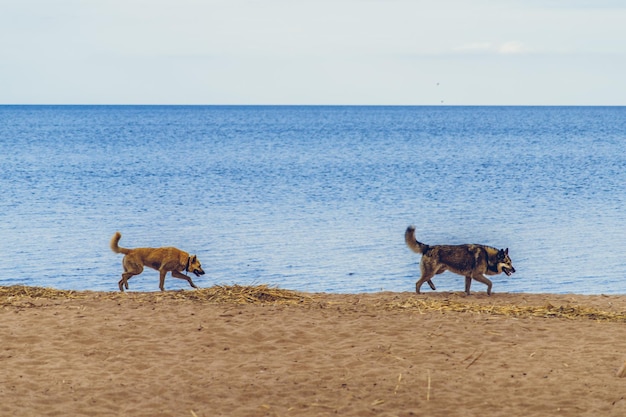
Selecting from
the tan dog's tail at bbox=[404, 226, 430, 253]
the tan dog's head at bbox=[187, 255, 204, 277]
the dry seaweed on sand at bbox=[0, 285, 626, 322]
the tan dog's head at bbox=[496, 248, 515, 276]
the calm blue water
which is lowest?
the calm blue water

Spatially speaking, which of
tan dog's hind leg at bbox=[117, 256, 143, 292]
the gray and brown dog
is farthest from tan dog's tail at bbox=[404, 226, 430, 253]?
tan dog's hind leg at bbox=[117, 256, 143, 292]

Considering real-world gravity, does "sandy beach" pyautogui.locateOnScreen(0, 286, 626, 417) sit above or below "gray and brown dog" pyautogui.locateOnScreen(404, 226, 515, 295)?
below

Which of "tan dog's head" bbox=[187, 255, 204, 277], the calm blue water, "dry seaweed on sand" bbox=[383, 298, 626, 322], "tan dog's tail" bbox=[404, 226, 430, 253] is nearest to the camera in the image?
"dry seaweed on sand" bbox=[383, 298, 626, 322]

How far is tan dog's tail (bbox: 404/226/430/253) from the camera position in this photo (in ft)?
51.4

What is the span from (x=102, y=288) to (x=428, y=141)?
90.4m

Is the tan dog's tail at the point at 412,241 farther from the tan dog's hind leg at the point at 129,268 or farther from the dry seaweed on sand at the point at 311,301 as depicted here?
the tan dog's hind leg at the point at 129,268

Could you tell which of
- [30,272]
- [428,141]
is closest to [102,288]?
[30,272]

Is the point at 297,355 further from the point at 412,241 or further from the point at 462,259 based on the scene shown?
the point at 462,259

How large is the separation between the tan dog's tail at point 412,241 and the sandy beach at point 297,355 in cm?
130

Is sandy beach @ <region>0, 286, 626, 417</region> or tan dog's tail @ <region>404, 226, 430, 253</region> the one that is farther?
tan dog's tail @ <region>404, 226, 430, 253</region>

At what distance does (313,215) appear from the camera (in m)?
36.0

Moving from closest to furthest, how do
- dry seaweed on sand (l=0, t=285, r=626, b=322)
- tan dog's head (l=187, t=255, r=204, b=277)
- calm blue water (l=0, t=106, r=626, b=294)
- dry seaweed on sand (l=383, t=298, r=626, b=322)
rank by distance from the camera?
dry seaweed on sand (l=383, t=298, r=626, b=322) → dry seaweed on sand (l=0, t=285, r=626, b=322) → tan dog's head (l=187, t=255, r=204, b=277) → calm blue water (l=0, t=106, r=626, b=294)

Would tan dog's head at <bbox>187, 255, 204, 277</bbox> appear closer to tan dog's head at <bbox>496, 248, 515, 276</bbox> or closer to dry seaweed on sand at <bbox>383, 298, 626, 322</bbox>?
→ dry seaweed on sand at <bbox>383, 298, 626, 322</bbox>

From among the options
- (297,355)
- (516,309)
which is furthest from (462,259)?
(297,355)
